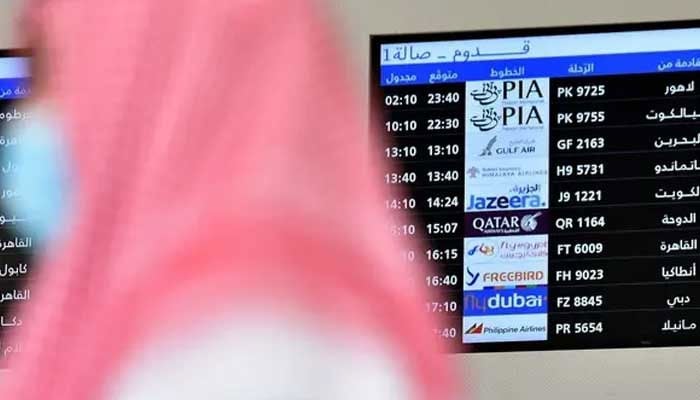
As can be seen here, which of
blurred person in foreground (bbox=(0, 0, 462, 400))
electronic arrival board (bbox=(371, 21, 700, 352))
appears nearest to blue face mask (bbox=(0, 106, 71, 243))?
blurred person in foreground (bbox=(0, 0, 462, 400))

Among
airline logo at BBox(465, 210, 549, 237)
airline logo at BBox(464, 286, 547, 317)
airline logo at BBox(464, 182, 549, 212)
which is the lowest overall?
airline logo at BBox(464, 286, 547, 317)

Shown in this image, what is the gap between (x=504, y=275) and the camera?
1.82m

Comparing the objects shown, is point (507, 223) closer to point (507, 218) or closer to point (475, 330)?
point (507, 218)

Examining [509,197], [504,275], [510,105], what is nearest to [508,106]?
[510,105]

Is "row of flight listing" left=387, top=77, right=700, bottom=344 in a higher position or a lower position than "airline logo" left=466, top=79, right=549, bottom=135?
lower

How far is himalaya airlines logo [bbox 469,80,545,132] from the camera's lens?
1842mm

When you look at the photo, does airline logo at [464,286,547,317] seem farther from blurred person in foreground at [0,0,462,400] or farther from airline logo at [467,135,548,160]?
blurred person in foreground at [0,0,462,400]

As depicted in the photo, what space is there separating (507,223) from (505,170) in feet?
0.25

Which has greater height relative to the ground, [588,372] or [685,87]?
[685,87]

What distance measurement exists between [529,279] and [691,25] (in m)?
0.44

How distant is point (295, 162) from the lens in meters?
0.33

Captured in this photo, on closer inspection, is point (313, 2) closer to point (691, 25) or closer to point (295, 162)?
point (295, 162)

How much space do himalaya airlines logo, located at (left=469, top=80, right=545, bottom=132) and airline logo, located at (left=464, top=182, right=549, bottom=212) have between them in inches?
3.5

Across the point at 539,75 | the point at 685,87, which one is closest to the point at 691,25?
the point at 685,87
